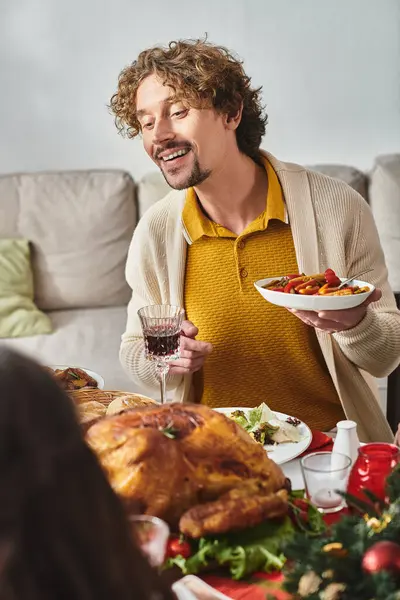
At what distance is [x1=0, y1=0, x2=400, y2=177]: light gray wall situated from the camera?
13.1 ft

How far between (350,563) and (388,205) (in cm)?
304

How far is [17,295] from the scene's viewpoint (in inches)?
146

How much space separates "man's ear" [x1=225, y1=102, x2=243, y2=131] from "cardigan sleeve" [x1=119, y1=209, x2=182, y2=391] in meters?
0.29

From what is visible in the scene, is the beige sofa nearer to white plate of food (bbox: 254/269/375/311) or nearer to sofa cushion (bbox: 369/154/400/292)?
sofa cushion (bbox: 369/154/400/292)

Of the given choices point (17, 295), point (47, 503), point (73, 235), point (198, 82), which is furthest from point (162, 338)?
point (73, 235)

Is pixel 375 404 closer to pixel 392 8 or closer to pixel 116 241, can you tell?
pixel 116 241

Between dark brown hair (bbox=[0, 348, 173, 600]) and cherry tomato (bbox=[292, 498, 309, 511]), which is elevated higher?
dark brown hair (bbox=[0, 348, 173, 600])

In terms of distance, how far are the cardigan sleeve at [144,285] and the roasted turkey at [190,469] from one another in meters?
0.99

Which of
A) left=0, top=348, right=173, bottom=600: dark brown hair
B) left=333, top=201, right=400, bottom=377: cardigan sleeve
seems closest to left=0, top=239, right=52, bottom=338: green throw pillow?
left=333, top=201, right=400, bottom=377: cardigan sleeve

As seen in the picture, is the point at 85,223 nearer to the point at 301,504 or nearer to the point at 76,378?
the point at 76,378

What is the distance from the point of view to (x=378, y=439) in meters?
2.03

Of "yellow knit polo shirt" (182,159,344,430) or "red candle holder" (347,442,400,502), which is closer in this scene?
"red candle holder" (347,442,400,502)

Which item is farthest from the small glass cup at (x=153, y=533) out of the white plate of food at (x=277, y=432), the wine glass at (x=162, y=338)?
the wine glass at (x=162, y=338)

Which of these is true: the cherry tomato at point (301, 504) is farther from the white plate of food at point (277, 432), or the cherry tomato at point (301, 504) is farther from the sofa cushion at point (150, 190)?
the sofa cushion at point (150, 190)
